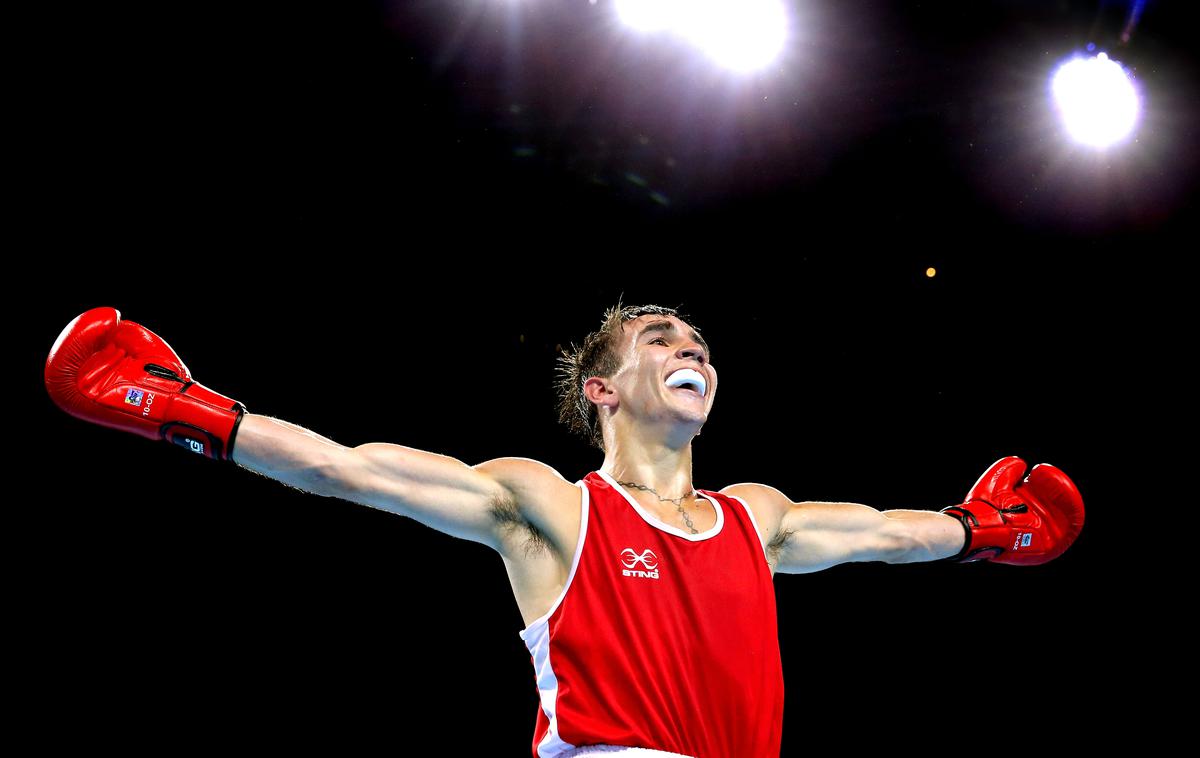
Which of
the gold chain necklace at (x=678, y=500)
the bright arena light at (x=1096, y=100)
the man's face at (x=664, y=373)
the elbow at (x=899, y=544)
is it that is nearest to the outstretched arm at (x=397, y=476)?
the gold chain necklace at (x=678, y=500)

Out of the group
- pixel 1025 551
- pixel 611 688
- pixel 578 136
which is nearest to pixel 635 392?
pixel 611 688

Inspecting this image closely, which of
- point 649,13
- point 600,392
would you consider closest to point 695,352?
point 600,392

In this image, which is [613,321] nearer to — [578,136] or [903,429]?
[578,136]

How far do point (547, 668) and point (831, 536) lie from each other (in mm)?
984

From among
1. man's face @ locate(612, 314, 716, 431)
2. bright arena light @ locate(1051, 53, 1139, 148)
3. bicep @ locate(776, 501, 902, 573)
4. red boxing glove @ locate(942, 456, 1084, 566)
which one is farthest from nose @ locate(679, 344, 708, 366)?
bright arena light @ locate(1051, 53, 1139, 148)

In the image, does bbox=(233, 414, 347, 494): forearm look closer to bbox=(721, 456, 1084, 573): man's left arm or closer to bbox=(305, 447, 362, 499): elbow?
bbox=(305, 447, 362, 499): elbow

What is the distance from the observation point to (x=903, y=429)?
4125mm

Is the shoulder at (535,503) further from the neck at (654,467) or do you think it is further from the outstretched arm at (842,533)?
the outstretched arm at (842,533)

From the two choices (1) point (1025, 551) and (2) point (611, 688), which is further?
(1) point (1025, 551)

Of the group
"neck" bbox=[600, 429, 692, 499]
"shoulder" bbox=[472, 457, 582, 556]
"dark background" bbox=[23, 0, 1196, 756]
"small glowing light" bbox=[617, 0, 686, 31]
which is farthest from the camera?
"small glowing light" bbox=[617, 0, 686, 31]

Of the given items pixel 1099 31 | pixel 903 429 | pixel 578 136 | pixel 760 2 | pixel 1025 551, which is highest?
pixel 1099 31

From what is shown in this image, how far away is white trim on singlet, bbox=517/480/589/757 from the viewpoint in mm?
1954

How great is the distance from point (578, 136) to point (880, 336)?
1.56m

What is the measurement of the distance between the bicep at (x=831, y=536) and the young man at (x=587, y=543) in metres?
0.11
